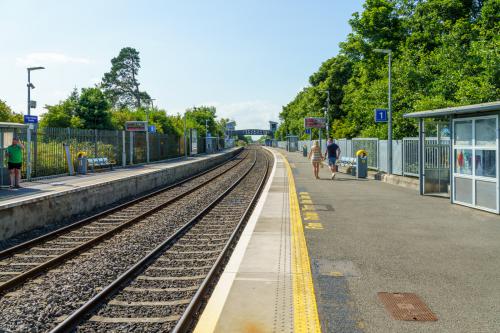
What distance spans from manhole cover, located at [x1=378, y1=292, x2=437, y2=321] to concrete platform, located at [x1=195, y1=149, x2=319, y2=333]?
0.82 m

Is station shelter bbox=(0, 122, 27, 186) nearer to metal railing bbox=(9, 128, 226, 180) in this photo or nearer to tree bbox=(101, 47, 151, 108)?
metal railing bbox=(9, 128, 226, 180)

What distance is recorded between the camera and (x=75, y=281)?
21.8 ft

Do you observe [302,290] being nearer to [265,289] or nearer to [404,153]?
[265,289]

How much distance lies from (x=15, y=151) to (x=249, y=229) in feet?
35.1

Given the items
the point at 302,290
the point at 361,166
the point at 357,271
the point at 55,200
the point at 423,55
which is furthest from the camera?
the point at 423,55

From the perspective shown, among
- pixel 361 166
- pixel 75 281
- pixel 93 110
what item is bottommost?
pixel 75 281

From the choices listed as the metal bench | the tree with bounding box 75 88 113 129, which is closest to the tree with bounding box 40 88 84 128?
the tree with bounding box 75 88 113 129

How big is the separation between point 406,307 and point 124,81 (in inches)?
3385

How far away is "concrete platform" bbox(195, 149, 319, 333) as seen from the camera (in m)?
4.54

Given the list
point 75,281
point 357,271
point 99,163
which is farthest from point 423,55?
point 75,281

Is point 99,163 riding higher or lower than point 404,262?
higher

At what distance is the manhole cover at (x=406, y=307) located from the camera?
186 inches

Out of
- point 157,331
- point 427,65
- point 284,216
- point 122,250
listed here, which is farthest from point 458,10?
point 157,331

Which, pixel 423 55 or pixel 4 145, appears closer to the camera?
pixel 4 145
